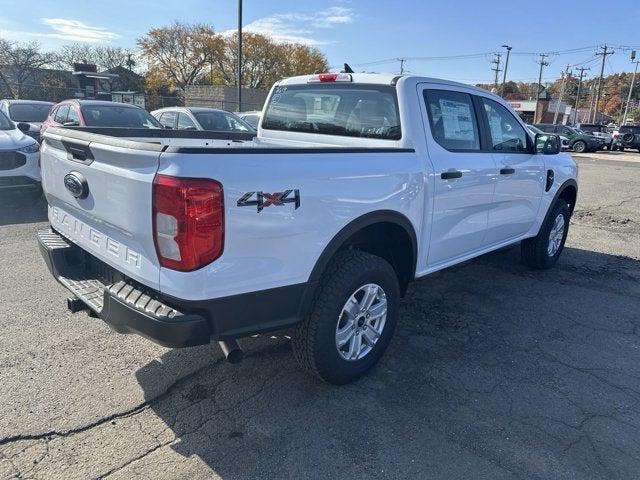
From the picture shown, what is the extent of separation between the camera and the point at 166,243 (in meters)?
2.23

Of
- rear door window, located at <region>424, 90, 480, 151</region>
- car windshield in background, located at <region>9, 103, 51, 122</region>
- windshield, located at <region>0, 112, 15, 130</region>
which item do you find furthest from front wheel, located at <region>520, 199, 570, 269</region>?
car windshield in background, located at <region>9, 103, 51, 122</region>

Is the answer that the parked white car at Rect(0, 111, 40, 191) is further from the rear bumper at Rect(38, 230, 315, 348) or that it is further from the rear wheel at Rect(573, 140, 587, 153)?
the rear wheel at Rect(573, 140, 587, 153)

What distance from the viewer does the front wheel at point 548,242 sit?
551cm

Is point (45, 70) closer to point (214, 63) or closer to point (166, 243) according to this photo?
point (214, 63)

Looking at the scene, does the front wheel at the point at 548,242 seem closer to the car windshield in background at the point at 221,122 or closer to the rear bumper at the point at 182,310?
the rear bumper at the point at 182,310

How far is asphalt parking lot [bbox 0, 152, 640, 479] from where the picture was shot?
97.3 inches

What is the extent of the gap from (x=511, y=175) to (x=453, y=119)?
3.24 ft

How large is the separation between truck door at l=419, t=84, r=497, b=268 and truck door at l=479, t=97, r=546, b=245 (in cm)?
19

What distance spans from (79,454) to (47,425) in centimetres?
34

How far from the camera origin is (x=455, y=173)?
3600 mm

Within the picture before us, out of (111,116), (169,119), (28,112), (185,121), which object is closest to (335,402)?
(111,116)

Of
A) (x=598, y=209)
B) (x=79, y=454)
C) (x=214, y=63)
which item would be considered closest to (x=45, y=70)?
(x=214, y=63)

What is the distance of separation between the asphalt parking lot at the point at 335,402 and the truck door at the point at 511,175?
32.0 inches

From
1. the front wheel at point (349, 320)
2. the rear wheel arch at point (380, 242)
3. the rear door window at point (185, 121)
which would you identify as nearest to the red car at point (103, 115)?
the rear door window at point (185, 121)
